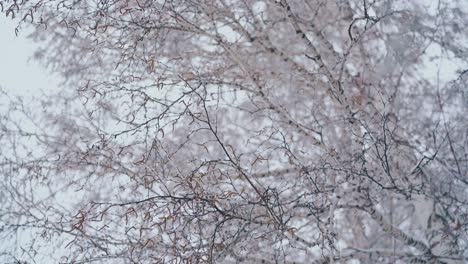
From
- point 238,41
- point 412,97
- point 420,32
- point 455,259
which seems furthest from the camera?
point 412,97

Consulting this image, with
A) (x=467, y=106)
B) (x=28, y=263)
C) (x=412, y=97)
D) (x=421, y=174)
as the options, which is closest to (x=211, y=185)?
(x=28, y=263)

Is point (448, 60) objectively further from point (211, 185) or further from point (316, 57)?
point (211, 185)

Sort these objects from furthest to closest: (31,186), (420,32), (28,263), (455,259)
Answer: (420,32)
(31,186)
(455,259)
(28,263)

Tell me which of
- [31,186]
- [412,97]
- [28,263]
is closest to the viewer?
[28,263]

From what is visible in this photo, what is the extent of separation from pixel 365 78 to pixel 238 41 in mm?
1556

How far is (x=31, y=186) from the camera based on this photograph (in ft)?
21.0

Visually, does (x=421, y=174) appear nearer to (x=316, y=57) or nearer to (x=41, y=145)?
(x=316, y=57)

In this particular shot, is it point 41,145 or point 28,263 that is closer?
point 28,263

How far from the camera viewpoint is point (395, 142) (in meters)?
5.84

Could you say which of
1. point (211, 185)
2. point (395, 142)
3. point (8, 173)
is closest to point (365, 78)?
point (395, 142)

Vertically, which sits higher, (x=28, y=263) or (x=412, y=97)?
(x=412, y=97)

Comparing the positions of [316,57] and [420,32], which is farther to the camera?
[420,32]

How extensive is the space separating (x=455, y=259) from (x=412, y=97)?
3358mm

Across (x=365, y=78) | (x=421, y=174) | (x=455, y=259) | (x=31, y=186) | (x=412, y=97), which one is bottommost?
(x=455, y=259)
